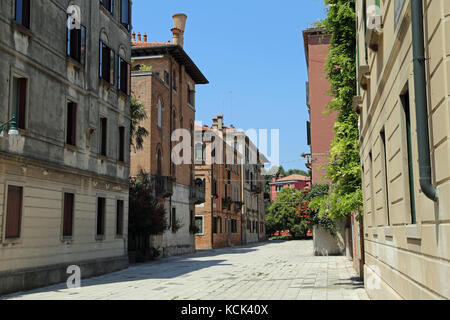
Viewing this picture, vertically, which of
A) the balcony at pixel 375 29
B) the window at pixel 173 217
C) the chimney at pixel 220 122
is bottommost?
the window at pixel 173 217

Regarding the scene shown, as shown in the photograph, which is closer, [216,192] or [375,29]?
[375,29]

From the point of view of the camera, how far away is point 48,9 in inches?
619

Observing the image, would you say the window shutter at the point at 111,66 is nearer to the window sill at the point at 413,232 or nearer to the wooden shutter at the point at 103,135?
the wooden shutter at the point at 103,135

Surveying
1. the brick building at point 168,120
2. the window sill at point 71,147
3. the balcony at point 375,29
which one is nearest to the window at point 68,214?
the window sill at point 71,147

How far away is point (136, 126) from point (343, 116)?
1553 cm

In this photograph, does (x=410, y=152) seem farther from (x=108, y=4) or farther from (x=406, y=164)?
(x=108, y=4)

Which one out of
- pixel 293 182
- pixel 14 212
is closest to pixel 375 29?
pixel 14 212

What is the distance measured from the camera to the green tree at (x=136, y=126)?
25.2 m

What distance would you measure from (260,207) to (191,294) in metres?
61.9

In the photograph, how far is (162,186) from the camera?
2988 cm

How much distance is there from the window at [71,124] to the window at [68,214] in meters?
1.91

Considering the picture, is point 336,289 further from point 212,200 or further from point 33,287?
point 212,200

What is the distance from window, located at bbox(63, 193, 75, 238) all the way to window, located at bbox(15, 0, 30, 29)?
18.6ft

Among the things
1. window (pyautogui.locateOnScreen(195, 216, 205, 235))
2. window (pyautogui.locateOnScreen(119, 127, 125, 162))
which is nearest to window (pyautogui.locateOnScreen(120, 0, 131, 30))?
window (pyautogui.locateOnScreen(119, 127, 125, 162))
